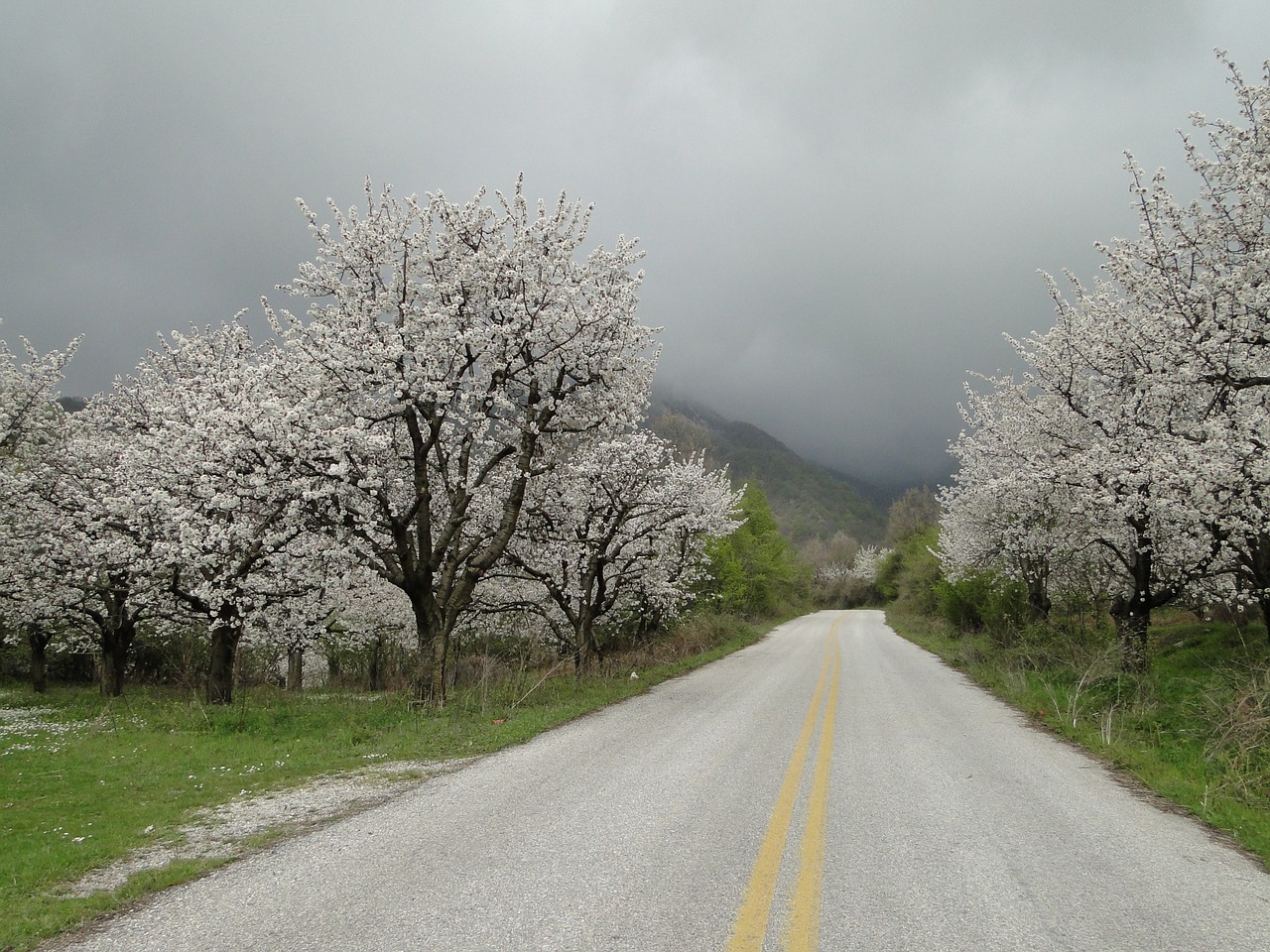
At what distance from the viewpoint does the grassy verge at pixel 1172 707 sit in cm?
771

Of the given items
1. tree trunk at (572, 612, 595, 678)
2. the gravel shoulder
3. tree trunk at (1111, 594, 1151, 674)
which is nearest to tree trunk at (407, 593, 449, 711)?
tree trunk at (572, 612, 595, 678)

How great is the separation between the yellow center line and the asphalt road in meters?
0.02

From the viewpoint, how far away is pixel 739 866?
208 inches

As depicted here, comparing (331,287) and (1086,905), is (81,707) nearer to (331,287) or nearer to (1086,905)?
(331,287)

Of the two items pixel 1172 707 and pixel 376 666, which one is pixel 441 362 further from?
pixel 376 666

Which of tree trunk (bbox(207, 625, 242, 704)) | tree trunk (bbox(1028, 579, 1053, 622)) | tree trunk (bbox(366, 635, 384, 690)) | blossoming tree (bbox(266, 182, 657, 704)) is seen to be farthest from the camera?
tree trunk (bbox(366, 635, 384, 690))

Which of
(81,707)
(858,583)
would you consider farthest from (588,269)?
(858,583)

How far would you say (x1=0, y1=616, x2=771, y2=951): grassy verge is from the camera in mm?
5496

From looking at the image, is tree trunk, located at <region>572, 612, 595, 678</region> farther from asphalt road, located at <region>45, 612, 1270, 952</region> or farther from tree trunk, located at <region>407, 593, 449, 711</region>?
asphalt road, located at <region>45, 612, 1270, 952</region>

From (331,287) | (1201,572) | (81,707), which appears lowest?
(81,707)

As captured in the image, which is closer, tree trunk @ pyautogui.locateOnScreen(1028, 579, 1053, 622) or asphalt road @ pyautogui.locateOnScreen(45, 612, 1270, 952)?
asphalt road @ pyautogui.locateOnScreen(45, 612, 1270, 952)

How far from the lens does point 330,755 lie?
998 cm

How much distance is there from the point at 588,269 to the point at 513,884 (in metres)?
12.3

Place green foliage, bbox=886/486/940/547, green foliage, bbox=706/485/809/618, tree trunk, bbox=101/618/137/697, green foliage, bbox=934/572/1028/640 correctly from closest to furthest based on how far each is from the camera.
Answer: tree trunk, bbox=101/618/137/697 → green foliage, bbox=934/572/1028/640 → green foliage, bbox=706/485/809/618 → green foliage, bbox=886/486/940/547
